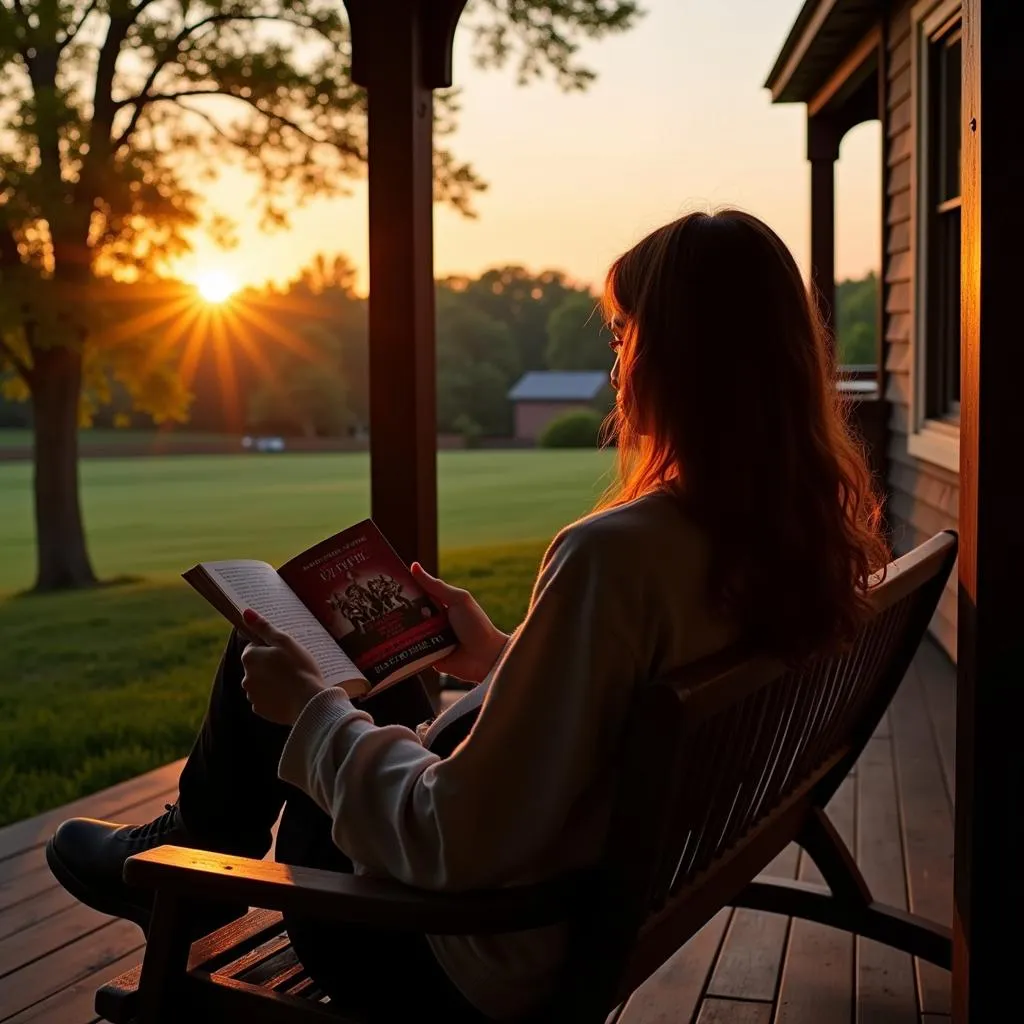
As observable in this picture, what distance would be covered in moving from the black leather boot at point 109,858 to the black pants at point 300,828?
0.25 feet

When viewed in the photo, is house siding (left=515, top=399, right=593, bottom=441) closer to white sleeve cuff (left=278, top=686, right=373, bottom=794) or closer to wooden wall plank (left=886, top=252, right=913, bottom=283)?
wooden wall plank (left=886, top=252, right=913, bottom=283)

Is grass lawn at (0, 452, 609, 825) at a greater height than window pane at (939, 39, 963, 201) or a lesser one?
lesser

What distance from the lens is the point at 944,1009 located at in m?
2.18

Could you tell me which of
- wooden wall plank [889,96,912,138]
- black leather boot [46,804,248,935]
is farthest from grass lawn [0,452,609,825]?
wooden wall plank [889,96,912,138]

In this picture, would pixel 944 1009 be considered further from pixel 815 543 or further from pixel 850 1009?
pixel 815 543

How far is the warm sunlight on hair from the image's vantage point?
14609 mm

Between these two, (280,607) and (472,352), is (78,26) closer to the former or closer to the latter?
(472,352)

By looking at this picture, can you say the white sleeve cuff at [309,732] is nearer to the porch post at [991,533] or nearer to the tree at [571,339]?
the porch post at [991,533]

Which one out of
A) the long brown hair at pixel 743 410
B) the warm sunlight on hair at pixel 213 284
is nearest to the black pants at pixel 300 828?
the long brown hair at pixel 743 410

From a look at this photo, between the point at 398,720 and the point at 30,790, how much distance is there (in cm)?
292

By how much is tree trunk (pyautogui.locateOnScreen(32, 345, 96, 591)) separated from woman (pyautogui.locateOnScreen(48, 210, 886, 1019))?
451 inches

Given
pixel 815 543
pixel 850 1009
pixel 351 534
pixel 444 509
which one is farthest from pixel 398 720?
pixel 444 509

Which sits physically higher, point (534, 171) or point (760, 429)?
point (534, 171)

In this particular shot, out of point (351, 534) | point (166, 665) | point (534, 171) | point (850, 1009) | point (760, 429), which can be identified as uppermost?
point (534, 171)
